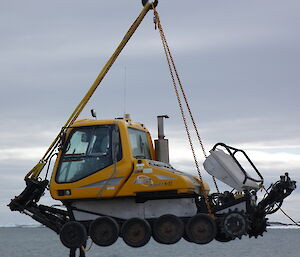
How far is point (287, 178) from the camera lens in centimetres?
1964

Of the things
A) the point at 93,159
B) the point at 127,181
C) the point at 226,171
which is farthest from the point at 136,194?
the point at 226,171

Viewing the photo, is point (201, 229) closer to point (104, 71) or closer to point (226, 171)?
point (226, 171)

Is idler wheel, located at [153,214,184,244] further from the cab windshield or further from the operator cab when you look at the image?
the cab windshield

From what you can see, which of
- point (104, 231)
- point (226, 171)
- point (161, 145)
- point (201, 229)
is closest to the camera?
point (201, 229)

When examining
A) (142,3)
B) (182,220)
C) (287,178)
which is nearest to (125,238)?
(182,220)

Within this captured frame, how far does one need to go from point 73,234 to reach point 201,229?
312cm

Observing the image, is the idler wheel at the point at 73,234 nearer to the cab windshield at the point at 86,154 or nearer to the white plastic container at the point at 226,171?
the cab windshield at the point at 86,154

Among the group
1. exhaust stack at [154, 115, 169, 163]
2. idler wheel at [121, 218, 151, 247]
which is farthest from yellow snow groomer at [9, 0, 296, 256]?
exhaust stack at [154, 115, 169, 163]

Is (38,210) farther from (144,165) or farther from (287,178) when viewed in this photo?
(287,178)

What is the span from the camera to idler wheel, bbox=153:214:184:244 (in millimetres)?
18484

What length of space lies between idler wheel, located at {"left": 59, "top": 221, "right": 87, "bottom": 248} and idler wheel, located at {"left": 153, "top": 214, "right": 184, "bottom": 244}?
1826 mm

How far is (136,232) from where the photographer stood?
61.2 feet

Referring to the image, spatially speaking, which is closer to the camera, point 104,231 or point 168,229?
point 168,229

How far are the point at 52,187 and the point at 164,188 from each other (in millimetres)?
2810
